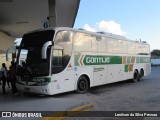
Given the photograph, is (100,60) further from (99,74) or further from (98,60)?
(99,74)

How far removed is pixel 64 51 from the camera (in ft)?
40.9

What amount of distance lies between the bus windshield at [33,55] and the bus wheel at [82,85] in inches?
99.1

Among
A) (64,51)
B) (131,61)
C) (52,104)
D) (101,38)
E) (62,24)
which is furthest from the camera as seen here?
(62,24)

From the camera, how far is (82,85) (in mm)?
13742

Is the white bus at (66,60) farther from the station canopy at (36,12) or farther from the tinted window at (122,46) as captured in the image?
the station canopy at (36,12)

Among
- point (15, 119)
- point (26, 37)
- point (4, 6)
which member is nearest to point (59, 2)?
point (4, 6)

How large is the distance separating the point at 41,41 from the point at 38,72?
145cm

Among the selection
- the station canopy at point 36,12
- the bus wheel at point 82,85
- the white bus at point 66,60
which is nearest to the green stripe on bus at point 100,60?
the white bus at point 66,60

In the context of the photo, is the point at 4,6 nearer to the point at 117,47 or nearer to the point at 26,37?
the point at 26,37

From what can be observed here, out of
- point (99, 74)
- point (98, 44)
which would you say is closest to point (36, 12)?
point (98, 44)

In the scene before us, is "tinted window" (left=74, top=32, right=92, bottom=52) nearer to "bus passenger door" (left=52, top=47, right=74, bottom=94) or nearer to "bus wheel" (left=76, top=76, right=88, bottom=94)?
"bus passenger door" (left=52, top=47, right=74, bottom=94)

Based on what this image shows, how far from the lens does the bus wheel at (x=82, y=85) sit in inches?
532

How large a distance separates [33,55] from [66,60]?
59.6 inches

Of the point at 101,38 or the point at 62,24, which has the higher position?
the point at 62,24
